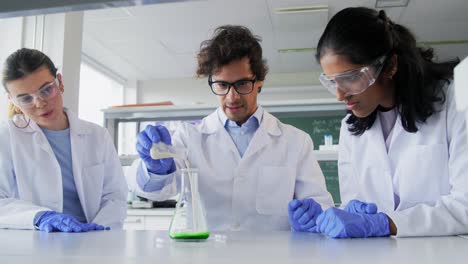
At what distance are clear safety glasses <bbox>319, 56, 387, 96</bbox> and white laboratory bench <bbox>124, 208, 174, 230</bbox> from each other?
2752 millimetres

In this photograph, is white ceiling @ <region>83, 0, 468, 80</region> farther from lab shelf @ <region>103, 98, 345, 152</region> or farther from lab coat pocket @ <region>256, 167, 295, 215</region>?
lab coat pocket @ <region>256, 167, 295, 215</region>

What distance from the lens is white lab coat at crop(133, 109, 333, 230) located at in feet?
5.67

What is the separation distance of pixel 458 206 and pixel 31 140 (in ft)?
5.65

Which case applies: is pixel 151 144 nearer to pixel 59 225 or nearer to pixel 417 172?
pixel 59 225

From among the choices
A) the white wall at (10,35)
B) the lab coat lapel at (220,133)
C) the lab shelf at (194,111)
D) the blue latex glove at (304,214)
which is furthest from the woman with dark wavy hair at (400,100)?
the white wall at (10,35)

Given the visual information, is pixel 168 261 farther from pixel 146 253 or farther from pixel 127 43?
pixel 127 43

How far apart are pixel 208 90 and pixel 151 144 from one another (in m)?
4.65

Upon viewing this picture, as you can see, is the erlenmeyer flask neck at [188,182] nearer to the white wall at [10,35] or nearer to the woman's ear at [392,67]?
the woman's ear at [392,67]

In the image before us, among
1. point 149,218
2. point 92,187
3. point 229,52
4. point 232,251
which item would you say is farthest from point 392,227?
point 149,218

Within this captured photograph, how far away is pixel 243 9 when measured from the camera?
3.87 meters

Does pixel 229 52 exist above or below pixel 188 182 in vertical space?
above

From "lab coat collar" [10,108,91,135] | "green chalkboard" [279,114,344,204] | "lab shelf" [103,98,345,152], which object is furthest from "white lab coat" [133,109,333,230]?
"green chalkboard" [279,114,344,204]

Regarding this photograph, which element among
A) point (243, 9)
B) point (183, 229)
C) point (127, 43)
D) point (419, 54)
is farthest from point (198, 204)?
point (127, 43)

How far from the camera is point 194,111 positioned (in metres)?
3.37
